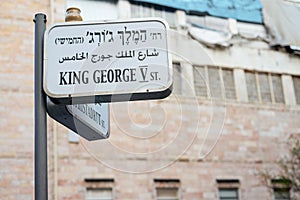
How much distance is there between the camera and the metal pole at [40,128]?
2.18m

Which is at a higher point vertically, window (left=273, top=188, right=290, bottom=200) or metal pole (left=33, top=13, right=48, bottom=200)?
window (left=273, top=188, right=290, bottom=200)

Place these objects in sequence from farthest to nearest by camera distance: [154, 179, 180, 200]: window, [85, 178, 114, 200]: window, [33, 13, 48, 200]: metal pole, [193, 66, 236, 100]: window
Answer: [193, 66, 236, 100]: window < [154, 179, 180, 200]: window < [85, 178, 114, 200]: window < [33, 13, 48, 200]: metal pole

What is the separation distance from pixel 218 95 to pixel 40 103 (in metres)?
10.7

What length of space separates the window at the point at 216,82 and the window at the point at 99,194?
3143 millimetres

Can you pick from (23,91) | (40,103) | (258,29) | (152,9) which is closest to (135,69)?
(40,103)

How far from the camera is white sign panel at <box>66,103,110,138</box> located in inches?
93.4

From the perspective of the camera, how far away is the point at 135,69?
2.31 metres

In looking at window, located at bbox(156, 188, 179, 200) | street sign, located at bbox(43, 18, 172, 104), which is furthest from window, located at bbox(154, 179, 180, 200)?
street sign, located at bbox(43, 18, 172, 104)

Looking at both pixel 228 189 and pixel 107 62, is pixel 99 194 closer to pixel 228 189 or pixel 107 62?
pixel 228 189

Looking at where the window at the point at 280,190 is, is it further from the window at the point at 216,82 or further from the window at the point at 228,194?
→ the window at the point at 216,82

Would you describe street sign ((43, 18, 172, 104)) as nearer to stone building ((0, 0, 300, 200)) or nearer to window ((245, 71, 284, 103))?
stone building ((0, 0, 300, 200))

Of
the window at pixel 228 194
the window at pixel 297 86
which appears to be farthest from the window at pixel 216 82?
the window at pixel 228 194

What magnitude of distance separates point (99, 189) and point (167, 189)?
1.56 m

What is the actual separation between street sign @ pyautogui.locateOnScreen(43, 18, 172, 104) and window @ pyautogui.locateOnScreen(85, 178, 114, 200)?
897 centimetres
